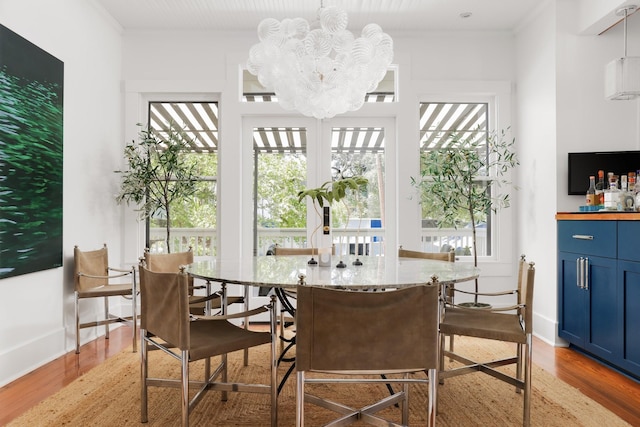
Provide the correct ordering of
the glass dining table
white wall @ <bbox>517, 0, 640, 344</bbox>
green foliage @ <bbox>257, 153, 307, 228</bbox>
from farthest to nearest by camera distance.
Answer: green foliage @ <bbox>257, 153, 307, 228</bbox> < white wall @ <bbox>517, 0, 640, 344</bbox> < the glass dining table

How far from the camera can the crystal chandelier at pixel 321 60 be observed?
2.79 metres

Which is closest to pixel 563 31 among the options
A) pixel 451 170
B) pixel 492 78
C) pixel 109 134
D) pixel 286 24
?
pixel 492 78

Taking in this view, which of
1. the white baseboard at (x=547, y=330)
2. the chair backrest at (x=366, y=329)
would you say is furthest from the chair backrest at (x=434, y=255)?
the chair backrest at (x=366, y=329)

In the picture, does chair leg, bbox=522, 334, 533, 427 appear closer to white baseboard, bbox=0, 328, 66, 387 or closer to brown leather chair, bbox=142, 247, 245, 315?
brown leather chair, bbox=142, 247, 245, 315

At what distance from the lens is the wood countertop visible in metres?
2.95

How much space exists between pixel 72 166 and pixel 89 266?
83cm

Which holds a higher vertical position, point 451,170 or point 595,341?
point 451,170

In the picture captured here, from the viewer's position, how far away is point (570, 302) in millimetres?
3641

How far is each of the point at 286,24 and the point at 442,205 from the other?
2.44 metres

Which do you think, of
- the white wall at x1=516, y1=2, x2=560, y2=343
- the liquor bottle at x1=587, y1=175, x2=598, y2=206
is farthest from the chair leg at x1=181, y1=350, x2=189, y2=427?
the liquor bottle at x1=587, y1=175, x2=598, y2=206

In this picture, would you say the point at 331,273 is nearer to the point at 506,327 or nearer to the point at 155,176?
the point at 506,327

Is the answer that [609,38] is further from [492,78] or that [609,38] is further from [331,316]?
[331,316]

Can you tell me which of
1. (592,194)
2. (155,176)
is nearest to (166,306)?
(155,176)

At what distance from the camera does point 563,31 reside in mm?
3902
